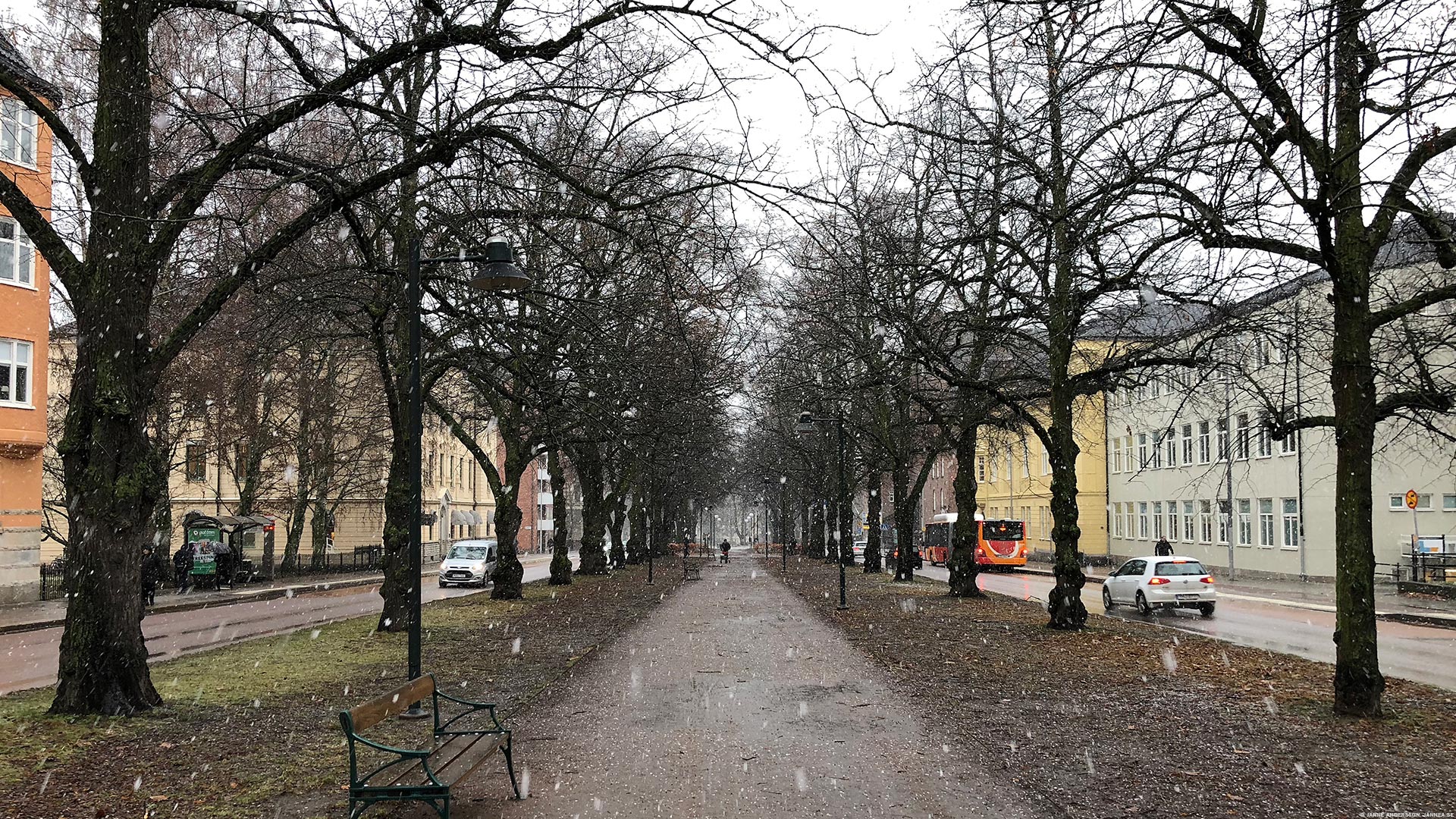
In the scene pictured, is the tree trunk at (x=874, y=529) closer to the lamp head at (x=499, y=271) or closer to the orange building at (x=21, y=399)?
the orange building at (x=21, y=399)

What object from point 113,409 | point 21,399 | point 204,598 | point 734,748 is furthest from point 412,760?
point 204,598

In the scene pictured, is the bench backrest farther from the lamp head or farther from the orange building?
the orange building

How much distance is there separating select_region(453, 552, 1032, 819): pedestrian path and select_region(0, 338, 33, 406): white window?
22.3 metres

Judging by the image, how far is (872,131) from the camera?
7.81m

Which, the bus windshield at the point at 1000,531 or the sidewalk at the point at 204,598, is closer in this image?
the sidewalk at the point at 204,598

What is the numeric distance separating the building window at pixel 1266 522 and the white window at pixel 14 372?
4445 cm

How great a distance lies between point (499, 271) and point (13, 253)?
26.3m

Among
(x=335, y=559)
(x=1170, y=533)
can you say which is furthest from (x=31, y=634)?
(x=1170, y=533)

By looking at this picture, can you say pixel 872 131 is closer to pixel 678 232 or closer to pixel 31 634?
pixel 678 232

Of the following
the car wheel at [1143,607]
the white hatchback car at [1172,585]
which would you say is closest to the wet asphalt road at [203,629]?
the car wheel at [1143,607]

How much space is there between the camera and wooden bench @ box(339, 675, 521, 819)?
6.31 metres

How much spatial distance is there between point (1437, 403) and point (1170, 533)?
48.1 m

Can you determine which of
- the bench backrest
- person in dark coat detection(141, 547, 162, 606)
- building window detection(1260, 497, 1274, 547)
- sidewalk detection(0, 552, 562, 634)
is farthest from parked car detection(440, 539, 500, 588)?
the bench backrest

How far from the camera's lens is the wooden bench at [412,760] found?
20.7 feet
